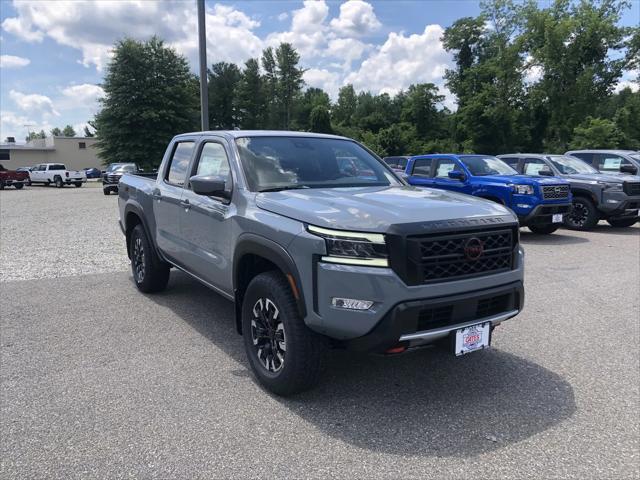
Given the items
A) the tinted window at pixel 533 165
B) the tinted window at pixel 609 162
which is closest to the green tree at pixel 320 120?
the tinted window at pixel 609 162

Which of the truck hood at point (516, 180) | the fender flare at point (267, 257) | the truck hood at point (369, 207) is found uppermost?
the truck hood at point (369, 207)

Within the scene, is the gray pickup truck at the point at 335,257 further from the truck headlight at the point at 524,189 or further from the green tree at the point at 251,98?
the green tree at the point at 251,98

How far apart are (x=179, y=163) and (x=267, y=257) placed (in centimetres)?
241

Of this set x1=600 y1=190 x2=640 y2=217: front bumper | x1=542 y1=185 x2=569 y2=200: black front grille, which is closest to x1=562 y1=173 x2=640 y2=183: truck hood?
x1=600 y1=190 x2=640 y2=217: front bumper

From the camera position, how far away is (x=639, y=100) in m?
47.3

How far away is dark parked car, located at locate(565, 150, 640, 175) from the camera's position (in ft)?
41.9

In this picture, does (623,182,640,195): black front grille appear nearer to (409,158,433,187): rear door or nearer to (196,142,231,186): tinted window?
(409,158,433,187): rear door

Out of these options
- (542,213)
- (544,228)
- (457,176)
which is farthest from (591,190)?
(457,176)

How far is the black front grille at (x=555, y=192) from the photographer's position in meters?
10.2

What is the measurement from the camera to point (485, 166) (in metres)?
11.2

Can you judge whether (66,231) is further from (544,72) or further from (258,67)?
(258,67)

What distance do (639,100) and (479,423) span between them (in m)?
54.8

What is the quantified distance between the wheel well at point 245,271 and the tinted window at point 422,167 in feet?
28.5

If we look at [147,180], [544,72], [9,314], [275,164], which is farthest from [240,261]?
[544,72]
